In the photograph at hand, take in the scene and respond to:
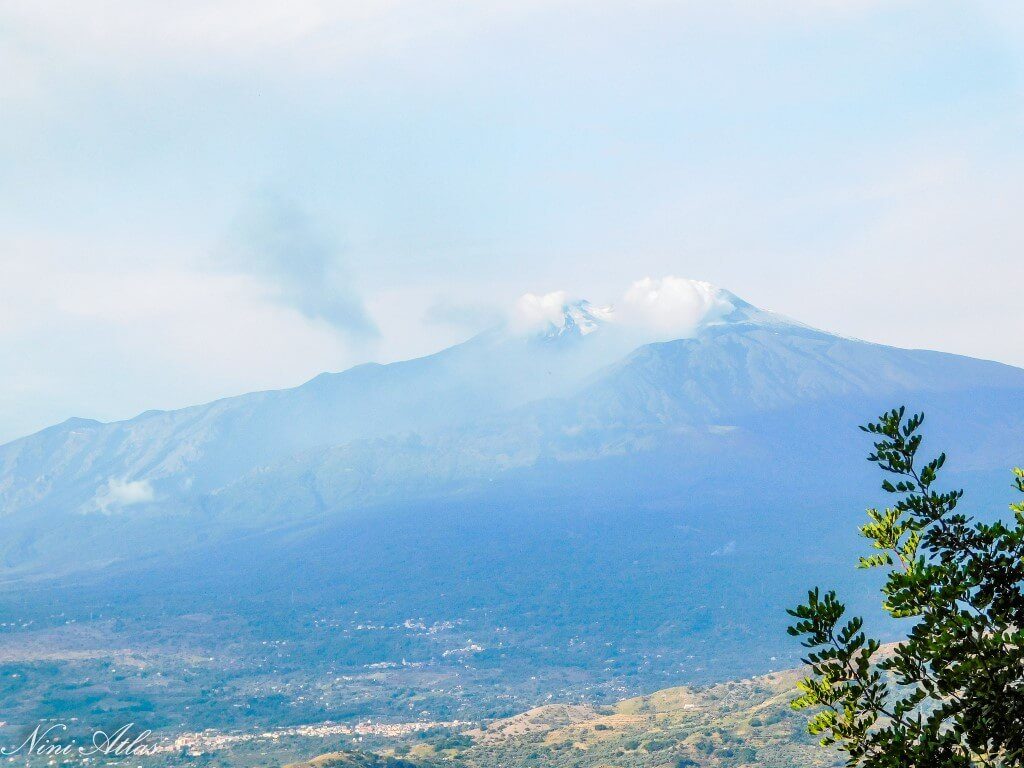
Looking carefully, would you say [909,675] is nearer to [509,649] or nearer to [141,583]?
[509,649]

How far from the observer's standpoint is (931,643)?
869 cm

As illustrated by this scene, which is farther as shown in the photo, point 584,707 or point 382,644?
point 382,644

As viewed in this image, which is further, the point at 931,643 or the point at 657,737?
the point at 657,737

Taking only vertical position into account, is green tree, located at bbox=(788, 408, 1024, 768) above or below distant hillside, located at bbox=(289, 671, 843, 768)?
above

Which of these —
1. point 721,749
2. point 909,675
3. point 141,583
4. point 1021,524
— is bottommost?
point 721,749

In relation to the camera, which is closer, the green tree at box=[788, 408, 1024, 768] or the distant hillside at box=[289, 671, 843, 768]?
the green tree at box=[788, 408, 1024, 768]

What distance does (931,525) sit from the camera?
1026 cm

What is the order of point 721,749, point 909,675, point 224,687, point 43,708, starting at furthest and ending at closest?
point 224,687, point 43,708, point 721,749, point 909,675

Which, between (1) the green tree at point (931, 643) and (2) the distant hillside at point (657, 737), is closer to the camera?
(1) the green tree at point (931, 643)

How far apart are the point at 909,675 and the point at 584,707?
9153 centimetres

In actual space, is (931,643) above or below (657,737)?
above

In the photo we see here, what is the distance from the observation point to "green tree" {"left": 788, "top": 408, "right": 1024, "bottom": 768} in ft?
28.3

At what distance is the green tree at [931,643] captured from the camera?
864 cm

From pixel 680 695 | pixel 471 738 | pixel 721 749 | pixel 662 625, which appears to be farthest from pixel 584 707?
pixel 662 625
